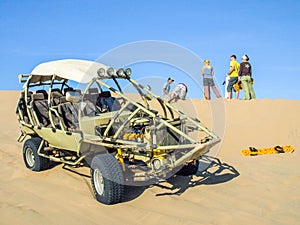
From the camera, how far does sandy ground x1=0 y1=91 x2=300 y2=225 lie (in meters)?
5.86

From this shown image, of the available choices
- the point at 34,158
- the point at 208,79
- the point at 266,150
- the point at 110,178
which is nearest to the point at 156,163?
the point at 110,178

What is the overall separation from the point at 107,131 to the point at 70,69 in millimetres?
1842

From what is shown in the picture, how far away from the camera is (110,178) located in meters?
6.21

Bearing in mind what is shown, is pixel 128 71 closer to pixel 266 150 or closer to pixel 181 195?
pixel 181 195

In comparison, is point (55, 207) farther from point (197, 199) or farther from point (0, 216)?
point (197, 199)

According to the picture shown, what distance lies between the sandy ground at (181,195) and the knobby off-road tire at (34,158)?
17 centimetres

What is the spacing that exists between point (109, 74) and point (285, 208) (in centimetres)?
402

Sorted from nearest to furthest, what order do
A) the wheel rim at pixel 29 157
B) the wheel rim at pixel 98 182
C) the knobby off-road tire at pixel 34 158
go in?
the wheel rim at pixel 98 182, the knobby off-road tire at pixel 34 158, the wheel rim at pixel 29 157

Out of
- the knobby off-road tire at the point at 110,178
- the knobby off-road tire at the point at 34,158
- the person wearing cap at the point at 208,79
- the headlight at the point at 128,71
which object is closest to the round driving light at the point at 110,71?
the headlight at the point at 128,71

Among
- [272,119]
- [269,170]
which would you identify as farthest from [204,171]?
[272,119]

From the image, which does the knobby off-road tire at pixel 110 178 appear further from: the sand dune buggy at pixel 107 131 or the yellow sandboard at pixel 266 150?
the yellow sandboard at pixel 266 150

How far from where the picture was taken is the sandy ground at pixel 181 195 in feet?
19.2

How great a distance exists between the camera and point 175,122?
22.3 ft

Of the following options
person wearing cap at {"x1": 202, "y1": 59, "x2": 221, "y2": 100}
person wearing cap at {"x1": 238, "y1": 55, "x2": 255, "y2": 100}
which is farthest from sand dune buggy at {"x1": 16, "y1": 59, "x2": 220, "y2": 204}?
Result: person wearing cap at {"x1": 238, "y1": 55, "x2": 255, "y2": 100}
